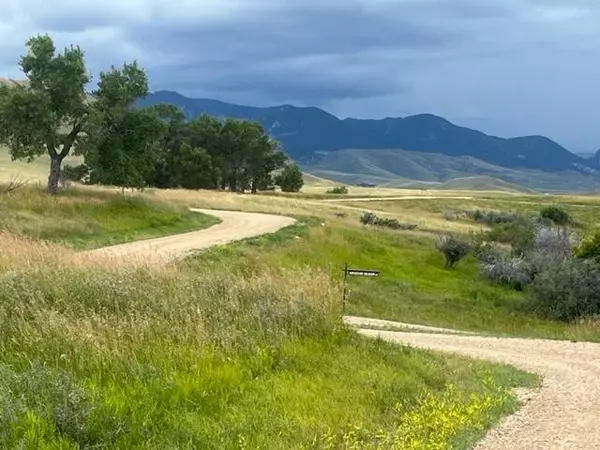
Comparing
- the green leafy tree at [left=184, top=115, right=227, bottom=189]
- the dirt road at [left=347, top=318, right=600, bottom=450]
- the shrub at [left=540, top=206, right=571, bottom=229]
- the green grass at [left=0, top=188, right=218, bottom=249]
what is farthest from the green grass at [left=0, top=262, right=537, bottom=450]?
the green leafy tree at [left=184, top=115, right=227, bottom=189]

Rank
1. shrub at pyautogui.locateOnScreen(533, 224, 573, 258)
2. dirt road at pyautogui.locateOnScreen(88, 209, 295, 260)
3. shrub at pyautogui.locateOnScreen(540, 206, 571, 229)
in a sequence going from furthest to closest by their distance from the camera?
shrub at pyautogui.locateOnScreen(540, 206, 571, 229) → shrub at pyautogui.locateOnScreen(533, 224, 573, 258) → dirt road at pyautogui.locateOnScreen(88, 209, 295, 260)

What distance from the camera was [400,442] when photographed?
24.2 feet

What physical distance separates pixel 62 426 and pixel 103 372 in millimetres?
1536

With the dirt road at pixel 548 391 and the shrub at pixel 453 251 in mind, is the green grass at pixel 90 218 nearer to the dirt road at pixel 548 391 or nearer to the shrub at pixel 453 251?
the shrub at pixel 453 251

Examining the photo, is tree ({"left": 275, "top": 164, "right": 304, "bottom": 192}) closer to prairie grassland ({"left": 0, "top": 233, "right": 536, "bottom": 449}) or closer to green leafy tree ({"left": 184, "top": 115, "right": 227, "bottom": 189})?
green leafy tree ({"left": 184, "top": 115, "right": 227, "bottom": 189})

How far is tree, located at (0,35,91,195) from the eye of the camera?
36844mm

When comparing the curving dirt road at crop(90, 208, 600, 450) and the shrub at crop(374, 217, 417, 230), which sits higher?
the curving dirt road at crop(90, 208, 600, 450)

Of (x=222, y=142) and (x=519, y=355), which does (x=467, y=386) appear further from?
(x=222, y=142)

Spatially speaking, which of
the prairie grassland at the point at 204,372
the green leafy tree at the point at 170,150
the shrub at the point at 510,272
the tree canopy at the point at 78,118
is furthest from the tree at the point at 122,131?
the green leafy tree at the point at 170,150

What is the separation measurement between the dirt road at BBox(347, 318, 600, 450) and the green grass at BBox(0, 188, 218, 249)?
1391 cm

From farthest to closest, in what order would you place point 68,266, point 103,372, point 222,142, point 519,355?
point 222,142 → point 519,355 → point 68,266 → point 103,372

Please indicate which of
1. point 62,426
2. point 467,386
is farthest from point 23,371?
point 467,386

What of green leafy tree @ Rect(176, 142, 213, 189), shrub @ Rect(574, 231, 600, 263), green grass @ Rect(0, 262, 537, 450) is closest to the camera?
green grass @ Rect(0, 262, 537, 450)

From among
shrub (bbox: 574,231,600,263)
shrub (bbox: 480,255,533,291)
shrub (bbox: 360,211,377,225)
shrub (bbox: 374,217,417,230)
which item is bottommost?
shrub (bbox: 480,255,533,291)
